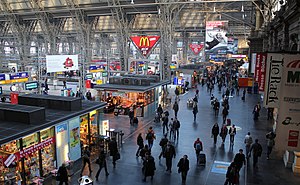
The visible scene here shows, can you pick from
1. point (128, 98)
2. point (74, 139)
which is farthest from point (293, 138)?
point (128, 98)

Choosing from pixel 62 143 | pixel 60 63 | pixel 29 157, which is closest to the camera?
pixel 29 157

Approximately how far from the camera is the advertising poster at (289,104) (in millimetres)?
6340

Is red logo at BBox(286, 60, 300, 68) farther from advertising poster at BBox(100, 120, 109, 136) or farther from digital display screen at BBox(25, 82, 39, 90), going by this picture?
digital display screen at BBox(25, 82, 39, 90)

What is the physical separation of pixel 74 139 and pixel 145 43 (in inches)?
590

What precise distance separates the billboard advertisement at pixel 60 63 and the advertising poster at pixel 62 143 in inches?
569

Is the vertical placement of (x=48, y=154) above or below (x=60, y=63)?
below

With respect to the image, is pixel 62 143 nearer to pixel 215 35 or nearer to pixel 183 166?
pixel 183 166

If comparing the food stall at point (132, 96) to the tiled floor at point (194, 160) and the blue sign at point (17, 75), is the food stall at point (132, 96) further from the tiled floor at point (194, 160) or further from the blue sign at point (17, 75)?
the blue sign at point (17, 75)

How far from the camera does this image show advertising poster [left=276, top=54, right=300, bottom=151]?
634 cm

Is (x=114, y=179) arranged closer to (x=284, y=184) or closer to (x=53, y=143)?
(x=53, y=143)

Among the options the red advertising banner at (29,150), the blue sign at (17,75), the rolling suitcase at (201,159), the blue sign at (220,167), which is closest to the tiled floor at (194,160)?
the blue sign at (220,167)

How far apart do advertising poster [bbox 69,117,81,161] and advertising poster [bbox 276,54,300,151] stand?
28.9 ft

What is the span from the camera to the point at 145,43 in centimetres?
2611

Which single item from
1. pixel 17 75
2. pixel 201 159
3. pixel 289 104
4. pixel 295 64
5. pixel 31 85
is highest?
pixel 295 64
